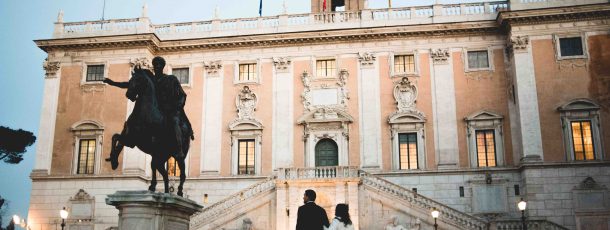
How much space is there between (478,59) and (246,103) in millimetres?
13075

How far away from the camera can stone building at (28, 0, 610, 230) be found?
2906 cm

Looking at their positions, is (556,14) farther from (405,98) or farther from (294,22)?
(294,22)

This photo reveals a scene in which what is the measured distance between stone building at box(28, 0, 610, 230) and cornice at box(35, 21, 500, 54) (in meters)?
0.08

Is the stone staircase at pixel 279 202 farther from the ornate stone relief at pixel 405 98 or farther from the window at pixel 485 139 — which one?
the window at pixel 485 139

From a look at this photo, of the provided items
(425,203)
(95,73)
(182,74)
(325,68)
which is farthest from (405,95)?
(95,73)

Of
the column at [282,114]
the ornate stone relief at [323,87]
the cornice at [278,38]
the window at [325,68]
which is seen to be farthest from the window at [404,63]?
the column at [282,114]

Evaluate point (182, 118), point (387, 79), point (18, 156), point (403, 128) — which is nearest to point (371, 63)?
point (387, 79)

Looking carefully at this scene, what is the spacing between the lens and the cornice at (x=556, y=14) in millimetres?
30672

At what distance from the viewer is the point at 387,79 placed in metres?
33.2

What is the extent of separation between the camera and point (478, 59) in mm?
32875

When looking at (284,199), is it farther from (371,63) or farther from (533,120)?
(533,120)

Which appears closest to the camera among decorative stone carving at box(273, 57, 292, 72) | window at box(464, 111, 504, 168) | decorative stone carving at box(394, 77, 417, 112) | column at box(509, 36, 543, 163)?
column at box(509, 36, 543, 163)

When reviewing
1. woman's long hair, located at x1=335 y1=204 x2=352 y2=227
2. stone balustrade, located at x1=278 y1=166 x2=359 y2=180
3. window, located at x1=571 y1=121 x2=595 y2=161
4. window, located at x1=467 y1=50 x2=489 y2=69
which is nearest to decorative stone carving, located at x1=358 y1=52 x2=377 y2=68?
window, located at x1=467 y1=50 x2=489 y2=69

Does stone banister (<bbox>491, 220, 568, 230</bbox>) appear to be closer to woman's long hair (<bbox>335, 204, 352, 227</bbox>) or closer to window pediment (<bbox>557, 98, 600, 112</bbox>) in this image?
window pediment (<bbox>557, 98, 600, 112</bbox>)
